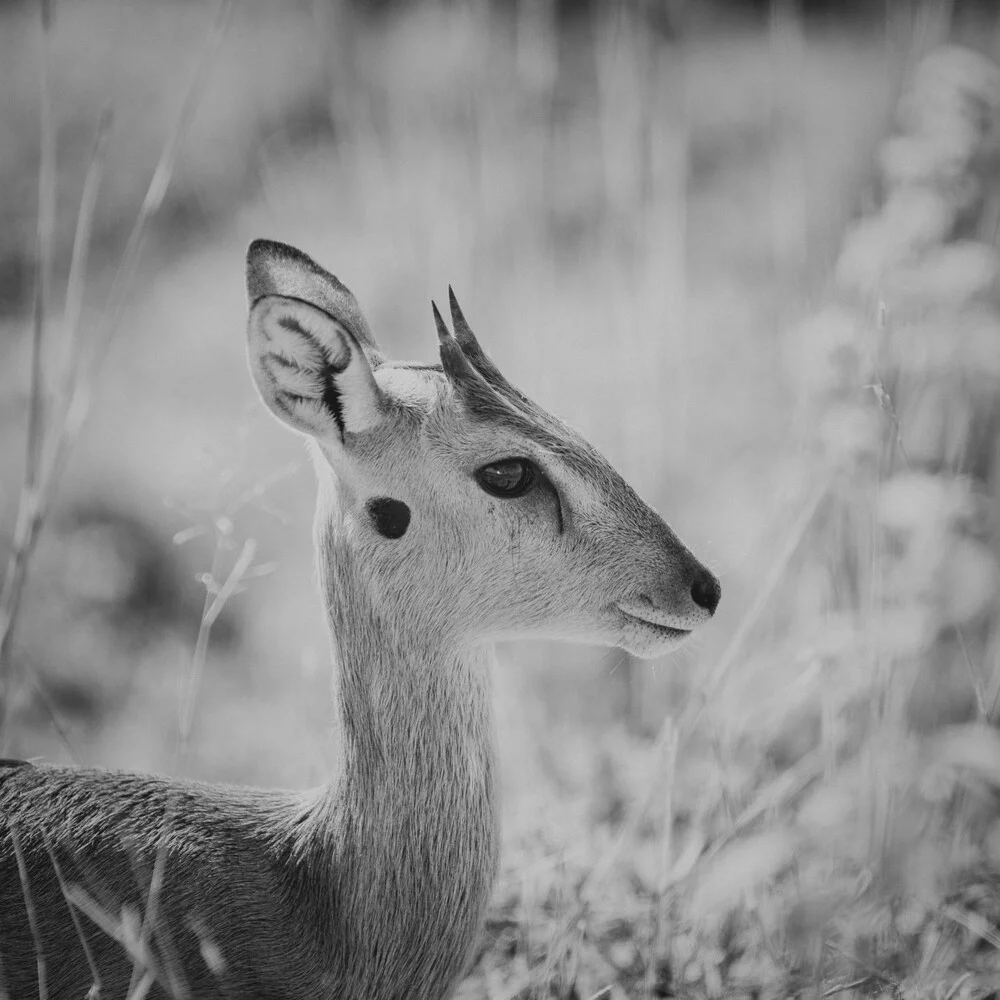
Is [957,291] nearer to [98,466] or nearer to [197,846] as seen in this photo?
[197,846]

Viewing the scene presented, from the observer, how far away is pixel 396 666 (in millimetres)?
2084

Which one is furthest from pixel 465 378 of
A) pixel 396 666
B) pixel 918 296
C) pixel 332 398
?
pixel 918 296

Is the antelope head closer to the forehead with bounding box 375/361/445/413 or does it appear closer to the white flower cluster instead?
the forehead with bounding box 375/361/445/413

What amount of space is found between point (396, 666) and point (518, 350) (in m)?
2.59

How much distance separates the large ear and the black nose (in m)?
0.62

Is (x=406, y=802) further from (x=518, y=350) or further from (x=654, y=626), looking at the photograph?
(x=518, y=350)

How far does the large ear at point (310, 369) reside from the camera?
1951 millimetres

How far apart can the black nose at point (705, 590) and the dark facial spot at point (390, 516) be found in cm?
51

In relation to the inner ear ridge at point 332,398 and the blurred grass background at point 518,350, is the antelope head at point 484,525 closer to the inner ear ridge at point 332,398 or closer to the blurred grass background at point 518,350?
the inner ear ridge at point 332,398

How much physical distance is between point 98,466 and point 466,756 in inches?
160

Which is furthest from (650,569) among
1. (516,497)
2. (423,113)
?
(423,113)

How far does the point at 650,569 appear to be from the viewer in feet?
6.75

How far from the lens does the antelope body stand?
6.55 feet

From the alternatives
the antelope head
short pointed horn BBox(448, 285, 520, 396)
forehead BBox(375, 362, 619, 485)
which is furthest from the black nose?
A: short pointed horn BBox(448, 285, 520, 396)
